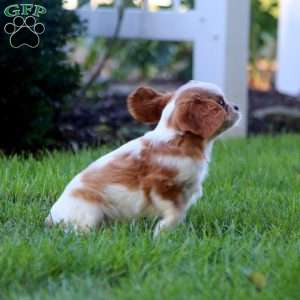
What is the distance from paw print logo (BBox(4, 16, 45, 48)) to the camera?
6410 millimetres

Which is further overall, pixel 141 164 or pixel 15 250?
pixel 141 164

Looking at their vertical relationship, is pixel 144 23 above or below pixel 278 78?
above

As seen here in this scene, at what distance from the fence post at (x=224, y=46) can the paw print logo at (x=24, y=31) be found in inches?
77.7

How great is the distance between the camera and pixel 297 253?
3857 mm

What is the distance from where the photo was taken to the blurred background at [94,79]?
21.9 feet

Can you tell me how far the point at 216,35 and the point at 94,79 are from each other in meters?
1.25

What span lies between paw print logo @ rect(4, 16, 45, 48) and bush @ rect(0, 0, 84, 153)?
3 cm

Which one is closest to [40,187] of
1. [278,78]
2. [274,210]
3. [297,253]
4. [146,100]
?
[146,100]

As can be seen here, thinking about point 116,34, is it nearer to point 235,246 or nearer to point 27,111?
point 27,111

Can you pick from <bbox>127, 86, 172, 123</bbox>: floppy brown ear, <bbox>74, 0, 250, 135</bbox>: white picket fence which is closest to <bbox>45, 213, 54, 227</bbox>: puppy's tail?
<bbox>127, 86, 172, 123</bbox>: floppy brown ear

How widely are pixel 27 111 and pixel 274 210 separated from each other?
256cm

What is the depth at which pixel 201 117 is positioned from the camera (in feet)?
13.7

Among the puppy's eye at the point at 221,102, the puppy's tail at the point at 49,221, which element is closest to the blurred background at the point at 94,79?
the puppy's tail at the point at 49,221

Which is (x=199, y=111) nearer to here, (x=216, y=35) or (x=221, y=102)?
(x=221, y=102)
